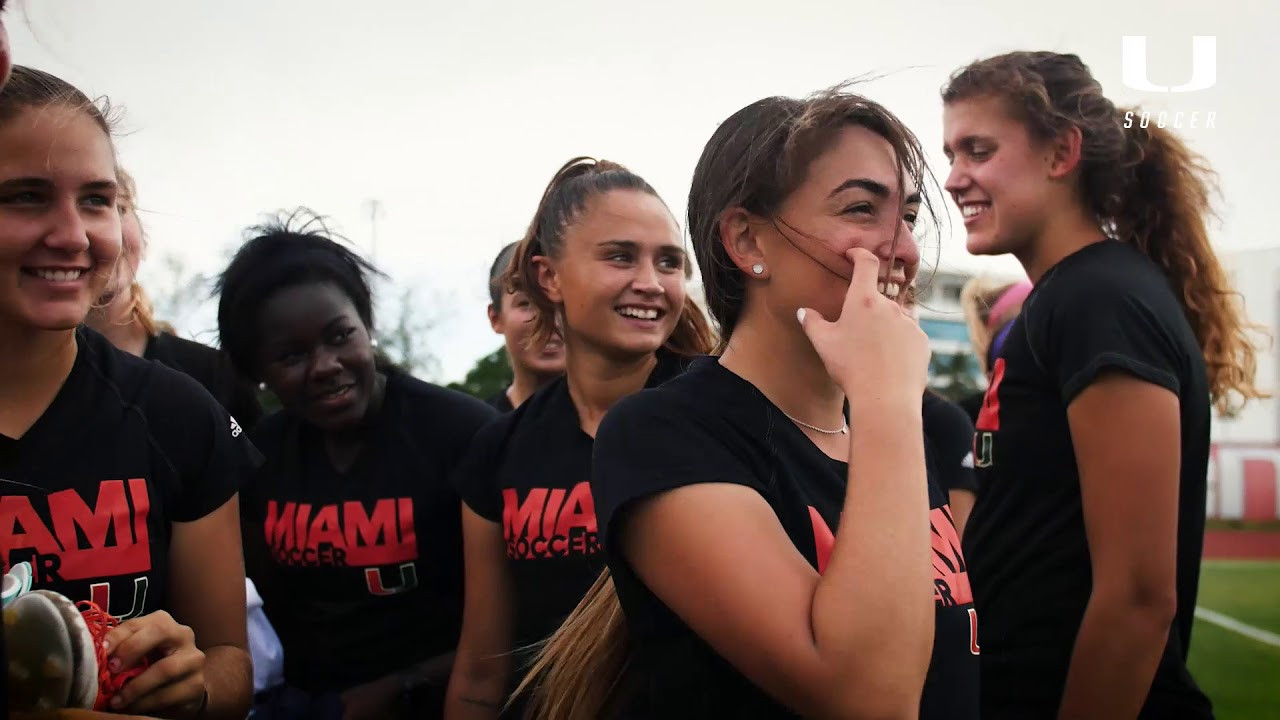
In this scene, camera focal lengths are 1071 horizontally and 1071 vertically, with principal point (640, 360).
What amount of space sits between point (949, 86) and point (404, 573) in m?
2.00

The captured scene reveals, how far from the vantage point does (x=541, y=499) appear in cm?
270

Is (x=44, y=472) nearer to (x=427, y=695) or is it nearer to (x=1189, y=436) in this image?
(x=427, y=695)

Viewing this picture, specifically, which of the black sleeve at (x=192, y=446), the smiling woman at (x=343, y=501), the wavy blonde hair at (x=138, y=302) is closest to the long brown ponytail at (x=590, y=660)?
the black sleeve at (x=192, y=446)

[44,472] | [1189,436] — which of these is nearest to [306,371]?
[44,472]

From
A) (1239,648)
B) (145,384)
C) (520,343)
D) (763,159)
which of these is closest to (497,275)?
(520,343)

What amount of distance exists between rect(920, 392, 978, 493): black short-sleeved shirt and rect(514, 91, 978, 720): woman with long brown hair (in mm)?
1052

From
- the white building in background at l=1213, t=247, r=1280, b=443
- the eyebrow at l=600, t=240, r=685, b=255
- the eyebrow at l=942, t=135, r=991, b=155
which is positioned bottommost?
the white building in background at l=1213, t=247, r=1280, b=443

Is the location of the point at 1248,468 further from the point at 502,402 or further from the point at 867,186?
the point at 867,186

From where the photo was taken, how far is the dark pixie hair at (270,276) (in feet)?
11.0

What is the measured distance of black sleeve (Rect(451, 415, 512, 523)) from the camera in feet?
9.29

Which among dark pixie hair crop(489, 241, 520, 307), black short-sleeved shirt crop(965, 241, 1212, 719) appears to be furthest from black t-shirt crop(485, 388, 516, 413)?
black short-sleeved shirt crop(965, 241, 1212, 719)

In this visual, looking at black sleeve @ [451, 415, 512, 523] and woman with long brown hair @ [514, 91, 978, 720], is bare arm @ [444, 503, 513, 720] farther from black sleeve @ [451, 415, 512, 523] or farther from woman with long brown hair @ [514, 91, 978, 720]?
woman with long brown hair @ [514, 91, 978, 720]

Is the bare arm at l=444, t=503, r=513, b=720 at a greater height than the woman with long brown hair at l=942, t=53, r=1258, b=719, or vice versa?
the woman with long brown hair at l=942, t=53, r=1258, b=719

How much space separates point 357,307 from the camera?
11.4ft
